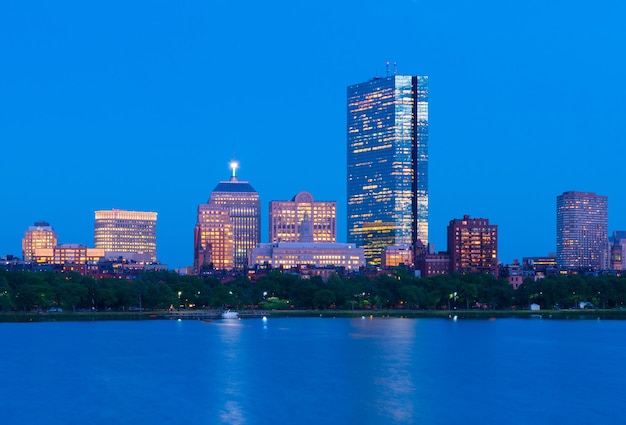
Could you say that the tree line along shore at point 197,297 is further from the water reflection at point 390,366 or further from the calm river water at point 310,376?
the water reflection at point 390,366

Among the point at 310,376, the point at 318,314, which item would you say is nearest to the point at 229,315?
the point at 318,314

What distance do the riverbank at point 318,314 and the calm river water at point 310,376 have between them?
2286 centimetres

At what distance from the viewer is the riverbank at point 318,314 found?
16625cm

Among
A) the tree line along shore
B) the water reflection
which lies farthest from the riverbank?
the water reflection

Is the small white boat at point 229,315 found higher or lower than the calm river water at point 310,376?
higher

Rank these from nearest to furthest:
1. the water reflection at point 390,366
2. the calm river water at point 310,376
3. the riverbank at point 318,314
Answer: the calm river water at point 310,376, the water reflection at point 390,366, the riverbank at point 318,314

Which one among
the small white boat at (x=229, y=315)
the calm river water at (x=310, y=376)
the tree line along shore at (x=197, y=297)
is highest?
the tree line along shore at (x=197, y=297)

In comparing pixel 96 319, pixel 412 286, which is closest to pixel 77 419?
pixel 96 319

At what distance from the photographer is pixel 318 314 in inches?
7298

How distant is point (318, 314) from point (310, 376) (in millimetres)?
95763

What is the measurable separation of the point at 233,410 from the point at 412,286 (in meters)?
126

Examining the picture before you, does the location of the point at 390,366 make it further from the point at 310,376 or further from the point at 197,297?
the point at 197,297

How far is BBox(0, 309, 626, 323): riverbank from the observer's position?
16625 cm

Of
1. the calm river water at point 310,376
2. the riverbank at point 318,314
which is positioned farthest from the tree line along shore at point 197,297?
the calm river water at point 310,376
